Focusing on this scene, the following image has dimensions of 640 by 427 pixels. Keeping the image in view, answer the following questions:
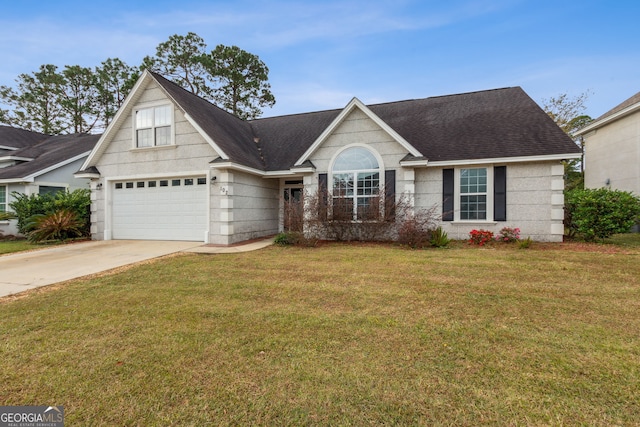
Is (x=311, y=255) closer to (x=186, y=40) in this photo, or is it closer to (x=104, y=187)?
(x=104, y=187)

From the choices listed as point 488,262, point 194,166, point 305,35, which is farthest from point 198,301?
point 305,35

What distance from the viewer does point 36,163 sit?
16.2 meters

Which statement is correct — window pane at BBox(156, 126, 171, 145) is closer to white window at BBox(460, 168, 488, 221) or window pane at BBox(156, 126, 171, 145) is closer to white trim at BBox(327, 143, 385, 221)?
white trim at BBox(327, 143, 385, 221)

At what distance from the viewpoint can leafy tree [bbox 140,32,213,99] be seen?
2661 centimetres

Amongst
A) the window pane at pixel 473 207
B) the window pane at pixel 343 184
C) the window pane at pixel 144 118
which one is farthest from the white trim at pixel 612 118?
the window pane at pixel 144 118

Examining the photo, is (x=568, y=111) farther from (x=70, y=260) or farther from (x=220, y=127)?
(x=70, y=260)

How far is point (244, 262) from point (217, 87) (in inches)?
968

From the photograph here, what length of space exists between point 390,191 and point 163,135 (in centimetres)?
937

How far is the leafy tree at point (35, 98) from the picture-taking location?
27.0 m

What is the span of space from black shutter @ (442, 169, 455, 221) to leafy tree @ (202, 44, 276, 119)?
71.3ft

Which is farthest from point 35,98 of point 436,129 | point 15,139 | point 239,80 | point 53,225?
point 436,129

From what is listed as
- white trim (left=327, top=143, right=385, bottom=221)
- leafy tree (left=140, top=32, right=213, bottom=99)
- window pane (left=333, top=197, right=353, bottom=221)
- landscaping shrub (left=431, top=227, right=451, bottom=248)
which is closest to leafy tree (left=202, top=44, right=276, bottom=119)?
leafy tree (left=140, top=32, right=213, bottom=99)

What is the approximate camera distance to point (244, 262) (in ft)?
25.1

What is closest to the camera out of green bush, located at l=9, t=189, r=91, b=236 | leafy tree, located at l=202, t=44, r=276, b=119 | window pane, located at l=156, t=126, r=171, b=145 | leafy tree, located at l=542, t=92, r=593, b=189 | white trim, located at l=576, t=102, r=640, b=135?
window pane, located at l=156, t=126, r=171, b=145
